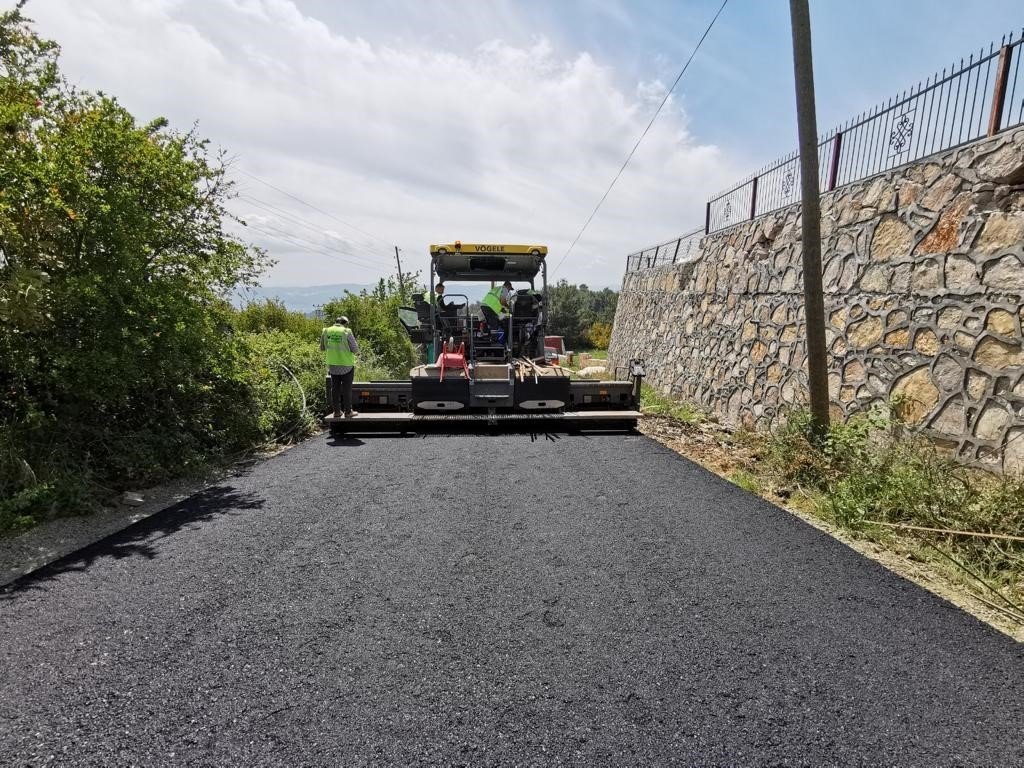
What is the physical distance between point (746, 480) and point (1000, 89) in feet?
15.3

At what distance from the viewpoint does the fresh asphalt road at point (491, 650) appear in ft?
6.98

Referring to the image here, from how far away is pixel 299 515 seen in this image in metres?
4.72

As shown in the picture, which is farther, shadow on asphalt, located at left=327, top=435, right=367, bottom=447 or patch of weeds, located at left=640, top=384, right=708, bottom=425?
patch of weeds, located at left=640, top=384, right=708, bottom=425

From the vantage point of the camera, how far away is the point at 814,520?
4.79m

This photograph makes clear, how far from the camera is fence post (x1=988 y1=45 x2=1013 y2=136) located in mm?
4957

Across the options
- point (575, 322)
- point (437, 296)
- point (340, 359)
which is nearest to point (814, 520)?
point (340, 359)

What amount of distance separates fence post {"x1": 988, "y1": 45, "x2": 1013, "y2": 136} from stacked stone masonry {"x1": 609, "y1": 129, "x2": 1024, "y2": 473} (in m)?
0.19

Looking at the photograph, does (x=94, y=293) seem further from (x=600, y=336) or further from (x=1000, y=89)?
(x=600, y=336)

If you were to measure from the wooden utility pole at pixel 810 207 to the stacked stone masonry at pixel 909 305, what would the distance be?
2.33ft

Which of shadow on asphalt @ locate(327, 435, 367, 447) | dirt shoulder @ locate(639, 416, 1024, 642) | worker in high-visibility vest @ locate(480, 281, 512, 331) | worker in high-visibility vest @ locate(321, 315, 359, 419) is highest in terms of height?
worker in high-visibility vest @ locate(480, 281, 512, 331)

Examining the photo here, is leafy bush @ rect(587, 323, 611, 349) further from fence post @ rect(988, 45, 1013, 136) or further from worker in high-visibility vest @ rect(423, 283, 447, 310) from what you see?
fence post @ rect(988, 45, 1013, 136)

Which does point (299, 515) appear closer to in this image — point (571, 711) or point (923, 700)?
point (571, 711)

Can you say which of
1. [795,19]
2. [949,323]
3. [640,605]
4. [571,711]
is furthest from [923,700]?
[795,19]

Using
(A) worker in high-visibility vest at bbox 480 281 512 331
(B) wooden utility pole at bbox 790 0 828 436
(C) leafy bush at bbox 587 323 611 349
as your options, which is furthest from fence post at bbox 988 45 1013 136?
(C) leafy bush at bbox 587 323 611 349
